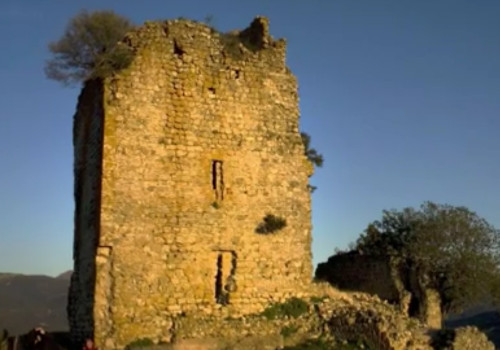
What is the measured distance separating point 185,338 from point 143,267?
162 cm

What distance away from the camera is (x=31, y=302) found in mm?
70688

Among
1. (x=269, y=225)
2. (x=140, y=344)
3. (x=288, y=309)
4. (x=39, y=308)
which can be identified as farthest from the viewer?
(x=39, y=308)

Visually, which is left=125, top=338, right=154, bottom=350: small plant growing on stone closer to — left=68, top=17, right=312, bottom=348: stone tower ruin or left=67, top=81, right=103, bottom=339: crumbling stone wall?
left=68, top=17, right=312, bottom=348: stone tower ruin

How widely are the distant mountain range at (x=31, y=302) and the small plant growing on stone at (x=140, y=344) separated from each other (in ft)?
126

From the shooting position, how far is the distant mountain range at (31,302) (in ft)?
183

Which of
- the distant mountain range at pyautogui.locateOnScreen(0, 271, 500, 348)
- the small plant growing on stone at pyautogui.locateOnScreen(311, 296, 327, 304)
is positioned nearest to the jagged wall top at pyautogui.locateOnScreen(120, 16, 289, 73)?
the small plant growing on stone at pyautogui.locateOnScreen(311, 296, 327, 304)

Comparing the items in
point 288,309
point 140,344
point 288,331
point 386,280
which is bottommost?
point 140,344

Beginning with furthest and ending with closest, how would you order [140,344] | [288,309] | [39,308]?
[39,308] < [288,309] < [140,344]

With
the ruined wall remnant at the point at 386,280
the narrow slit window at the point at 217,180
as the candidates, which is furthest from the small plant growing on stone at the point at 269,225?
the ruined wall remnant at the point at 386,280

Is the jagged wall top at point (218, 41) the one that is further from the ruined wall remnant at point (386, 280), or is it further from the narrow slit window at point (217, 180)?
the ruined wall remnant at point (386, 280)

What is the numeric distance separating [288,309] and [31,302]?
62.0 m

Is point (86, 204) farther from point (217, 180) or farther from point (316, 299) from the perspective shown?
point (316, 299)

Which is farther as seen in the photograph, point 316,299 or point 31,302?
point 31,302

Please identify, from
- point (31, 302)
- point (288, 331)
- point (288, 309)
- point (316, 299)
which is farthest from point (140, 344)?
point (31, 302)
